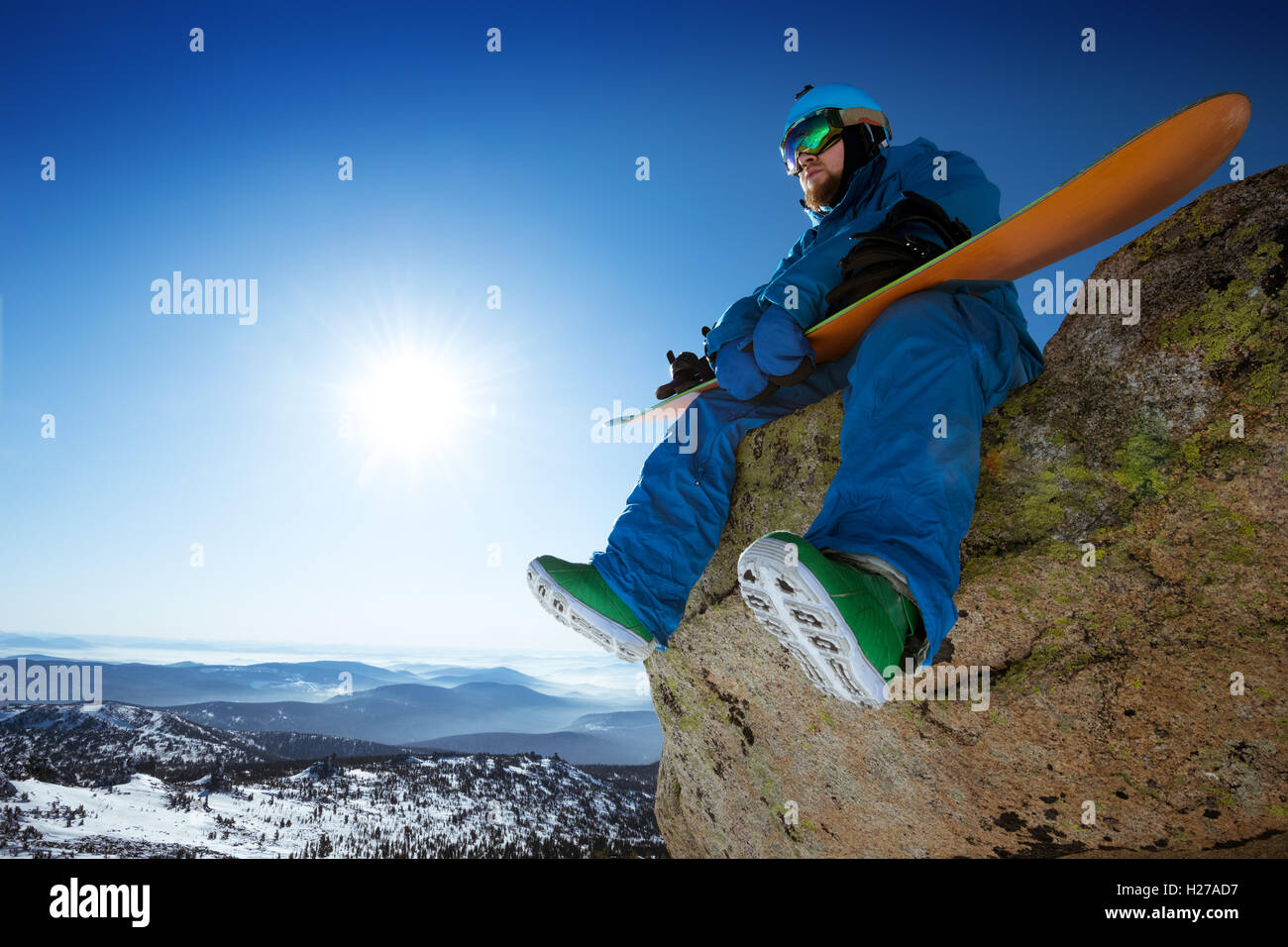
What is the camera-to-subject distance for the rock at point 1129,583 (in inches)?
71.4

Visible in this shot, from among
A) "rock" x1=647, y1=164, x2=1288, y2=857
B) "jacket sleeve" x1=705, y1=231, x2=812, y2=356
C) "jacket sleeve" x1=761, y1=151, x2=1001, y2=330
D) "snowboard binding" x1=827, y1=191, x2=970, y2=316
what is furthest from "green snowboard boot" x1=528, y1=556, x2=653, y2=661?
"snowboard binding" x1=827, y1=191, x2=970, y2=316

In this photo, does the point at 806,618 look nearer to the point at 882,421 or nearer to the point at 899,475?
the point at 899,475

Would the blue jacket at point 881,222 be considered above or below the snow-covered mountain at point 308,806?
above

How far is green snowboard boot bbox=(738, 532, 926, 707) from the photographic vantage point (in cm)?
148

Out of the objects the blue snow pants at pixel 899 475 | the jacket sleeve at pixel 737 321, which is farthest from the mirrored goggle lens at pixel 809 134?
the blue snow pants at pixel 899 475

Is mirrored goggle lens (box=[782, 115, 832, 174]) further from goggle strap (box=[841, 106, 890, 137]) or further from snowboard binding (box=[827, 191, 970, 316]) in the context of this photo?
snowboard binding (box=[827, 191, 970, 316])

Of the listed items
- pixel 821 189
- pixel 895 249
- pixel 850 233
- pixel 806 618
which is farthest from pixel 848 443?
pixel 821 189

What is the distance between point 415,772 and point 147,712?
17.1 meters

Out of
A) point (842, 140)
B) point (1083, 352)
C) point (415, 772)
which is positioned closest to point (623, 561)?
point (1083, 352)

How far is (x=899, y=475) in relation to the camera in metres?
1.75

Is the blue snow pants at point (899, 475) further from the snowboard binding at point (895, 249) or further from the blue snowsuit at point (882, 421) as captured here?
the snowboard binding at point (895, 249)

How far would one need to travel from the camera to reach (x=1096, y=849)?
7.89 feet

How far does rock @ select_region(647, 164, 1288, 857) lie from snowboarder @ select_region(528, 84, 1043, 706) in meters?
0.33

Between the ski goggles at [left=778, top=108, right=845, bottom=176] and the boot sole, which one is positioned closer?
the boot sole
